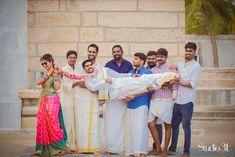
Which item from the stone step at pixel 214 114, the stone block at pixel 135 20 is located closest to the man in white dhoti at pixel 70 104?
the stone block at pixel 135 20

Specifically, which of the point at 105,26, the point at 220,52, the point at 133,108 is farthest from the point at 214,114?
the point at 220,52

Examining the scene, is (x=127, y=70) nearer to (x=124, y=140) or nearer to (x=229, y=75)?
(x=124, y=140)

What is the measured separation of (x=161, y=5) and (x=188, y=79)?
2.96 m

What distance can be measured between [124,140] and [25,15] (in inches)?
144

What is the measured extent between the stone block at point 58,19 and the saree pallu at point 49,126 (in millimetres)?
2700

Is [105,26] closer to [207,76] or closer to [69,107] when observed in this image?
[69,107]

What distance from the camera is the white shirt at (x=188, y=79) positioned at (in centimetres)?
647

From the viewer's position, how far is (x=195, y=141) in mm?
8273

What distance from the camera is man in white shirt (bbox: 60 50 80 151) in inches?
272

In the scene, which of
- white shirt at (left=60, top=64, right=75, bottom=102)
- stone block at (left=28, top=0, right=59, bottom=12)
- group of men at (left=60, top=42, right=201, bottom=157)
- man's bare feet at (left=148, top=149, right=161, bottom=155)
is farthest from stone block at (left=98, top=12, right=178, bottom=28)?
man's bare feet at (left=148, top=149, right=161, bottom=155)

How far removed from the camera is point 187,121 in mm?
6457

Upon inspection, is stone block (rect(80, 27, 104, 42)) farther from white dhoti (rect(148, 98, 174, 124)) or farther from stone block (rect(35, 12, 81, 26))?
white dhoti (rect(148, 98, 174, 124))

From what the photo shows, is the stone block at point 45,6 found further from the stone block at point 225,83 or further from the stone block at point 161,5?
the stone block at point 225,83

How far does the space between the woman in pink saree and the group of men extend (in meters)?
0.27
